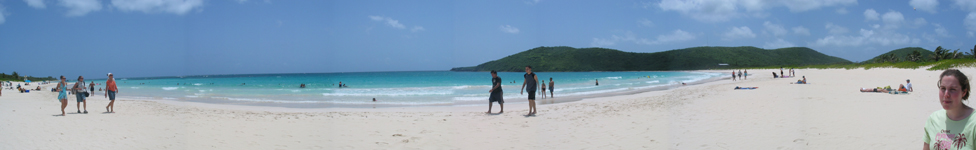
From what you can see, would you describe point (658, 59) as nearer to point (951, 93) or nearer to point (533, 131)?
point (533, 131)

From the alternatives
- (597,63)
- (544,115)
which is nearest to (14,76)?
(544,115)

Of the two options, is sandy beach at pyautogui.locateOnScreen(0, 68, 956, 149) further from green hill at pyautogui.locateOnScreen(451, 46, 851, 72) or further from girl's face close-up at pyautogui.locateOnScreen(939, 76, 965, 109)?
green hill at pyautogui.locateOnScreen(451, 46, 851, 72)

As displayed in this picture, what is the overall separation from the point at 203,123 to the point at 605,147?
7.15 metres

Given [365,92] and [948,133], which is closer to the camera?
[948,133]

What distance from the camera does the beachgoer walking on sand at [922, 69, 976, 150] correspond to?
1.91 m

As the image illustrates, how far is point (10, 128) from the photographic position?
7.23 m

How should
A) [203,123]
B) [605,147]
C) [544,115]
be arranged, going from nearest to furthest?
[605,147] < [203,123] < [544,115]

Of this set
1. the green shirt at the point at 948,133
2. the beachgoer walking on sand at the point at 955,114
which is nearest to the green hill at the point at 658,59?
the green shirt at the point at 948,133

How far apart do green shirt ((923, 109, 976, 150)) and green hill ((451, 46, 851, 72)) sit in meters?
142

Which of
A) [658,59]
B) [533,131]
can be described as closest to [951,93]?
[533,131]

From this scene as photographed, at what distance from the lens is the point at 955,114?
77.1 inches

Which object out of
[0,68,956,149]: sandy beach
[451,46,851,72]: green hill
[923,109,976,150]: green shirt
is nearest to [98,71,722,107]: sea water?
[0,68,956,149]: sandy beach

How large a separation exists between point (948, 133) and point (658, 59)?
169202mm

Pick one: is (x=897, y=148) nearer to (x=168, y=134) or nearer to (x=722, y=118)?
(x=722, y=118)
